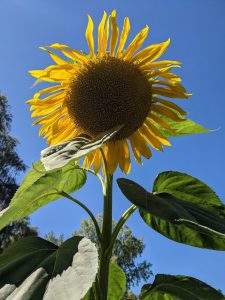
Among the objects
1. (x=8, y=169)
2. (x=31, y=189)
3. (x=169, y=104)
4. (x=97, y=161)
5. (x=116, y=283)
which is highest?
(x=8, y=169)

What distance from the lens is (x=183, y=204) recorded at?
1.29 meters

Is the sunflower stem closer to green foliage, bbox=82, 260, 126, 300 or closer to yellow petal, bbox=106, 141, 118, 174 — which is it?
yellow petal, bbox=106, 141, 118, 174

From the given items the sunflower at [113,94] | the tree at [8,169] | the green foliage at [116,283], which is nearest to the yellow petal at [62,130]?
the sunflower at [113,94]

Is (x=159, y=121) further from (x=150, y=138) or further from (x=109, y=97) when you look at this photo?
(x=109, y=97)

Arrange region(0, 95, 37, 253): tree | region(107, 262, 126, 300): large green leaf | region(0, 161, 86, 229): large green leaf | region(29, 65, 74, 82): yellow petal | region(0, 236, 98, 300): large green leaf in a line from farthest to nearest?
region(0, 95, 37, 253): tree → region(107, 262, 126, 300): large green leaf → region(29, 65, 74, 82): yellow petal → region(0, 161, 86, 229): large green leaf → region(0, 236, 98, 300): large green leaf

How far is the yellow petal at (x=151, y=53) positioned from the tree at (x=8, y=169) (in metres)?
15.1

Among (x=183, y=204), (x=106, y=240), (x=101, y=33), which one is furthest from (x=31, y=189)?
(x=101, y=33)

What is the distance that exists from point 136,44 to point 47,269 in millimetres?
814

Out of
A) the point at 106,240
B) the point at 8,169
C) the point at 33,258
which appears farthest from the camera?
the point at 8,169

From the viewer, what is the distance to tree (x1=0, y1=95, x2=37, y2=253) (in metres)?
16.3

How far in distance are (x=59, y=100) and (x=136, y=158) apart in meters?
0.34

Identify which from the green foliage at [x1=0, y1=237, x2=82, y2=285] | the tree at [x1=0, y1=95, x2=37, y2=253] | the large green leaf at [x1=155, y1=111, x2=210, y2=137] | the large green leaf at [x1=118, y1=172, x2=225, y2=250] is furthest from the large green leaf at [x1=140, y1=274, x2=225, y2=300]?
the tree at [x1=0, y1=95, x2=37, y2=253]

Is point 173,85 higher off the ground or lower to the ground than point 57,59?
higher

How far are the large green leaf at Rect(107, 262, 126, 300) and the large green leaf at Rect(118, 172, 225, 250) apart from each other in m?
0.28
